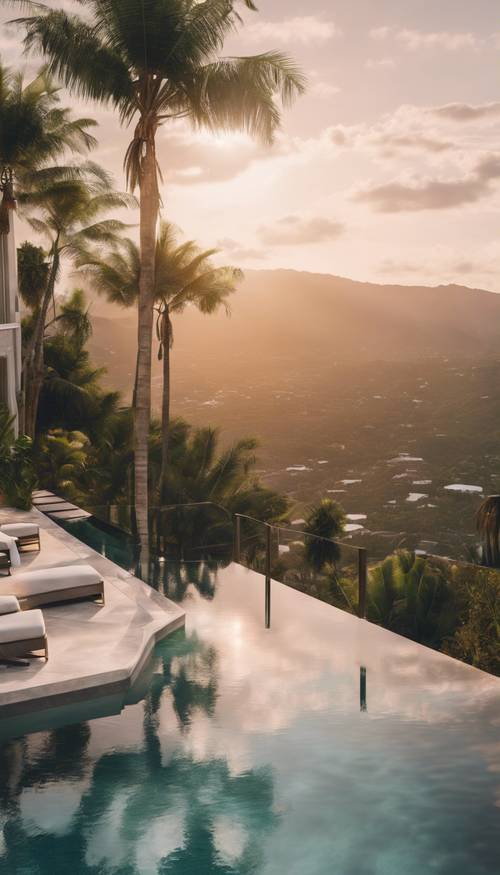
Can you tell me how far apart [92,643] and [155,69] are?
506 inches

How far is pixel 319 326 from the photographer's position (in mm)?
109188

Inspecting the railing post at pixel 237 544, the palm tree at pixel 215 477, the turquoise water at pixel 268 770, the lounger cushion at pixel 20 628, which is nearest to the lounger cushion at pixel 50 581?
the turquoise water at pixel 268 770

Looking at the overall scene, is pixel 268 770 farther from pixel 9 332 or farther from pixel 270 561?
pixel 9 332

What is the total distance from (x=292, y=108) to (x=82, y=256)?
17.1m

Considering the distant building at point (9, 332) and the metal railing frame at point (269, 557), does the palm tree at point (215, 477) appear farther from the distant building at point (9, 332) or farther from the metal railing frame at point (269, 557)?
the metal railing frame at point (269, 557)

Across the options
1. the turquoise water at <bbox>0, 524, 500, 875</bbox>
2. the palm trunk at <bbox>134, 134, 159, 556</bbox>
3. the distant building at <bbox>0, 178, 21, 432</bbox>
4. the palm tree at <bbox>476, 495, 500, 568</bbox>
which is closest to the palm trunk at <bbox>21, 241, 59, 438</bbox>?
the distant building at <bbox>0, 178, 21, 432</bbox>

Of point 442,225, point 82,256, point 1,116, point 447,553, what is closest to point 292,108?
point 1,116

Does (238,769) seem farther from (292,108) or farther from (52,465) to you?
(52,465)

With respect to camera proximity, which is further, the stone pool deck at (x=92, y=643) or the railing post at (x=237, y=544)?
the railing post at (x=237, y=544)

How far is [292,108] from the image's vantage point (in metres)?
18.2

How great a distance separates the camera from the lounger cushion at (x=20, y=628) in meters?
8.05

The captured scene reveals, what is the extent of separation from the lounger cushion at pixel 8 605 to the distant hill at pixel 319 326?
8018cm

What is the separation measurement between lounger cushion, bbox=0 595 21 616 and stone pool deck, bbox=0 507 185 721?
0.47 m

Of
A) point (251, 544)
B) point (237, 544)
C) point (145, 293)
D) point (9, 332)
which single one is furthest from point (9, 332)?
point (251, 544)
